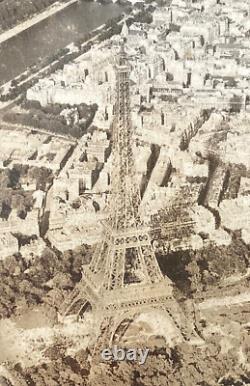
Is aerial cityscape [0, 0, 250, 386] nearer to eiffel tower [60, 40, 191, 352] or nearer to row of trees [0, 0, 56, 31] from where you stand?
eiffel tower [60, 40, 191, 352]

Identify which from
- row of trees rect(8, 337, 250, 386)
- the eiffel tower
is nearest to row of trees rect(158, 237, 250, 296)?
the eiffel tower

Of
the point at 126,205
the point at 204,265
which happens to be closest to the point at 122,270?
the point at 126,205

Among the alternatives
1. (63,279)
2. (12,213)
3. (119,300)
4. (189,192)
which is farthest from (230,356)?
(12,213)

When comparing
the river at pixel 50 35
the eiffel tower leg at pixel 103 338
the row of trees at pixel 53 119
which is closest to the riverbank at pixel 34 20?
the river at pixel 50 35

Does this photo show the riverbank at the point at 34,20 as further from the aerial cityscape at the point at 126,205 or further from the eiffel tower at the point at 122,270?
the eiffel tower at the point at 122,270

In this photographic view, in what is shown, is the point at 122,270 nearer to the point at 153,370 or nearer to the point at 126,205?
the point at 126,205
